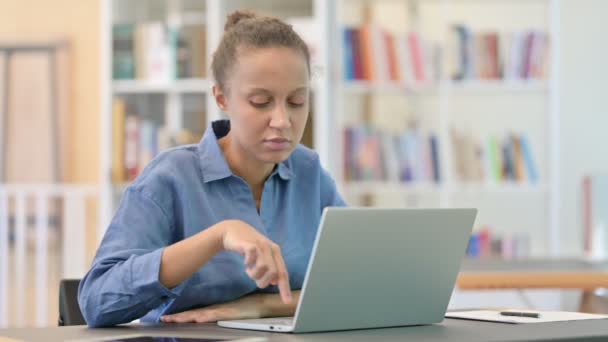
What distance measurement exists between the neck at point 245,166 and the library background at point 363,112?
7.78 feet

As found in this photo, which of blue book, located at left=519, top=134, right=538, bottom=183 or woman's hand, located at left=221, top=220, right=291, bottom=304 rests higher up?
woman's hand, located at left=221, top=220, right=291, bottom=304

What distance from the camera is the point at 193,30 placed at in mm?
4473

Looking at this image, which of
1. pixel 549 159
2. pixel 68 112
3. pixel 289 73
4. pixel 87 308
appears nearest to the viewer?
pixel 87 308

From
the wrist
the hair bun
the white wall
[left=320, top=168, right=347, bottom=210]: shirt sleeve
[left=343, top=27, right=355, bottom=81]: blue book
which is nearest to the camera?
the wrist

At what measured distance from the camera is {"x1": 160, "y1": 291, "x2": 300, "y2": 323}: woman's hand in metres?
1.59

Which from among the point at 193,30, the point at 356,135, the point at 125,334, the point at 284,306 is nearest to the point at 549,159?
the point at 356,135

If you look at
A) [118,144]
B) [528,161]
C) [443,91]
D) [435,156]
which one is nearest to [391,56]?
[443,91]

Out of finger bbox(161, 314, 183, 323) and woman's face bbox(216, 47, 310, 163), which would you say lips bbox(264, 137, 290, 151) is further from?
finger bbox(161, 314, 183, 323)

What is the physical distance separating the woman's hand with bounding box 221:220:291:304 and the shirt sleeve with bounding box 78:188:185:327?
0.69 ft

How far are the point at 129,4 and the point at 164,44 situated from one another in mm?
242

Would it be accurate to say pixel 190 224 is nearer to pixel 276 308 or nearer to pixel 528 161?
pixel 276 308

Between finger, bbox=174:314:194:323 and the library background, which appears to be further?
the library background

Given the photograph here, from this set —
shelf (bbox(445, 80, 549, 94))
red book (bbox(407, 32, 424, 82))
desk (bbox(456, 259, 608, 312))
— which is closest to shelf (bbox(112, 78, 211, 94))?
red book (bbox(407, 32, 424, 82))

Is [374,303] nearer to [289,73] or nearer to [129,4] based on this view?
[289,73]
